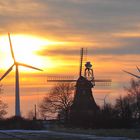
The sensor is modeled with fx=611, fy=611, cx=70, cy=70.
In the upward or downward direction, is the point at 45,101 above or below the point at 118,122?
above

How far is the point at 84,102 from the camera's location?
424 ft

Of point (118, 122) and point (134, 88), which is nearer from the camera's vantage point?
point (118, 122)

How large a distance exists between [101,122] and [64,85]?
173ft

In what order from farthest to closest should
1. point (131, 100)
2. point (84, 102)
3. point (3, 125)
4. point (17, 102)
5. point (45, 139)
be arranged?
point (131, 100)
point (84, 102)
point (3, 125)
point (17, 102)
point (45, 139)

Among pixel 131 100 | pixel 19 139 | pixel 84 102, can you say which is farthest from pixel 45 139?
pixel 131 100

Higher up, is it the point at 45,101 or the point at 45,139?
the point at 45,101

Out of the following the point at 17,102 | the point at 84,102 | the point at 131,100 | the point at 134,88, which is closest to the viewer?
the point at 17,102

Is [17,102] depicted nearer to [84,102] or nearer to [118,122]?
[118,122]

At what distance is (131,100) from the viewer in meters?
145

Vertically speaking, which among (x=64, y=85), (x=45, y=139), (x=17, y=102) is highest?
(x=64, y=85)

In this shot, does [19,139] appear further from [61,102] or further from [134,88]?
[134,88]

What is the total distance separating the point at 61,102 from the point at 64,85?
9.28 metres

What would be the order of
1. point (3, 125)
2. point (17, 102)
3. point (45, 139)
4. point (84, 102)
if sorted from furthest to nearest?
point (84, 102)
point (3, 125)
point (17, 102)
point (45, 139)

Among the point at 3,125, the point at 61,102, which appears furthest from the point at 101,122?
the point at 61,102
